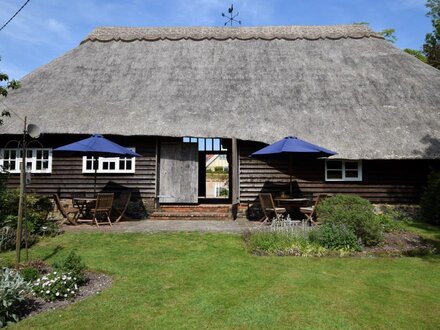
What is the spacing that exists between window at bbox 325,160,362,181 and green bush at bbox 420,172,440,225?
7.57ft

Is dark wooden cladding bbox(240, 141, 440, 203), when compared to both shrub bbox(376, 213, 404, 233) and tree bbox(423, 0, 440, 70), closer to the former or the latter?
shrub bbox(376, 213, 404, 233)

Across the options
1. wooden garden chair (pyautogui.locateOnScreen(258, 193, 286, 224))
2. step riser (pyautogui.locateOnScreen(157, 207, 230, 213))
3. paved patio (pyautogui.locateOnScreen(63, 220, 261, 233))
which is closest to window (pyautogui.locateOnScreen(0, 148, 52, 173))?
paved patio (pyautogui.locateOnScreen(63, 220, 261, 233))

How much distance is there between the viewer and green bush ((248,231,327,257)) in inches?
305

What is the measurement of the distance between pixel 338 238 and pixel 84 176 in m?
9.78

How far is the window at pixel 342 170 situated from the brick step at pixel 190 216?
4.20 metres

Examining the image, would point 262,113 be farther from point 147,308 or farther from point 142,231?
point 147,308

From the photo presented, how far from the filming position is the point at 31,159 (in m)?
13.9

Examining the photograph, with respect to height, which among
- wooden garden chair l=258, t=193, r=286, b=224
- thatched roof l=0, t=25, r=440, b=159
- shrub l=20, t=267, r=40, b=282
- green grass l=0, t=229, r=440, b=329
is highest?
thatched roof l=0, t=25, r=440, b=159

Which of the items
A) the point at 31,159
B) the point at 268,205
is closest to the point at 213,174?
the point at 31,159

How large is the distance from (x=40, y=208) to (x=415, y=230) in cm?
1079

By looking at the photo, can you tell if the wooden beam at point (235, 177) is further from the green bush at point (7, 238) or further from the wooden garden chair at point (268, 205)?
the green bush at point (7, 238)

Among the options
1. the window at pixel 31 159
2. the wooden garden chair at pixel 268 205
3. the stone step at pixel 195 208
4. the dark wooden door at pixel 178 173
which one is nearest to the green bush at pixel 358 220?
the wooden garden chair at pixel 268 205

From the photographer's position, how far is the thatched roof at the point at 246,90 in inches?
516

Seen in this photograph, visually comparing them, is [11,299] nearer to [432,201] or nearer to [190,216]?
[190,216]
